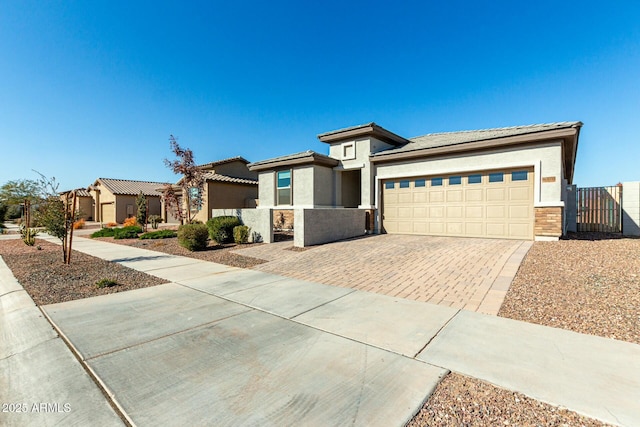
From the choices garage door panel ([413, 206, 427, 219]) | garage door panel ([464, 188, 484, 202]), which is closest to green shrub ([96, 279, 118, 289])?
garage door panel ([413, 206, 427, 219])

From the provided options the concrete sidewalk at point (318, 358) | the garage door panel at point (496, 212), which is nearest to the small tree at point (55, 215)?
the concrete sidewalk at point (318, 358)

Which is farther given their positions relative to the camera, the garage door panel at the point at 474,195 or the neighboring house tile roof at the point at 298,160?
the neighboring house tile roof at the point at 298,160

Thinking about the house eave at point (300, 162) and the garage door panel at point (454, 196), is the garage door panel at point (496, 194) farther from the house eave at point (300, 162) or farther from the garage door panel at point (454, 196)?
the house eave at point (300, 162)

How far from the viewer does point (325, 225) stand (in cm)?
1206

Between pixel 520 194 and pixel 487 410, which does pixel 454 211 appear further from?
pixel 487 410

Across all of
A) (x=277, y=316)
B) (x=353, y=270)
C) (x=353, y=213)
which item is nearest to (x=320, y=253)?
(x=353, y=270)

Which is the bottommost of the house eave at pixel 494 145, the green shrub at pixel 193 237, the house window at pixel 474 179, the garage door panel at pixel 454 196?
the green shrub at pixel 193 237

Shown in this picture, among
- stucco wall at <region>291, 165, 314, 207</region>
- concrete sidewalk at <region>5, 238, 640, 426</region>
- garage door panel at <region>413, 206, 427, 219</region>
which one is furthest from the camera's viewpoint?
stucco wall at <region>291, 165, 314, 207</region>

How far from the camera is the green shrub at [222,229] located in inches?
509

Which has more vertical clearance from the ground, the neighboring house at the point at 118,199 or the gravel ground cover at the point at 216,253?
the neighboring house at the point at 118,199

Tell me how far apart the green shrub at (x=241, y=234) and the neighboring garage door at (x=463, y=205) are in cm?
669

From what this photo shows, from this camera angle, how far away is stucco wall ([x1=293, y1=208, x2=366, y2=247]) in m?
11.2

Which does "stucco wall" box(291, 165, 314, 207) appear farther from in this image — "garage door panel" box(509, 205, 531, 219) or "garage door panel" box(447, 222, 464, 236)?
"garage door panel" box(509, 205, 531, 219)

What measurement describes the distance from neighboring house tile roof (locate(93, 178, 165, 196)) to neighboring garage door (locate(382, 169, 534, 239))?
24.5 meters
